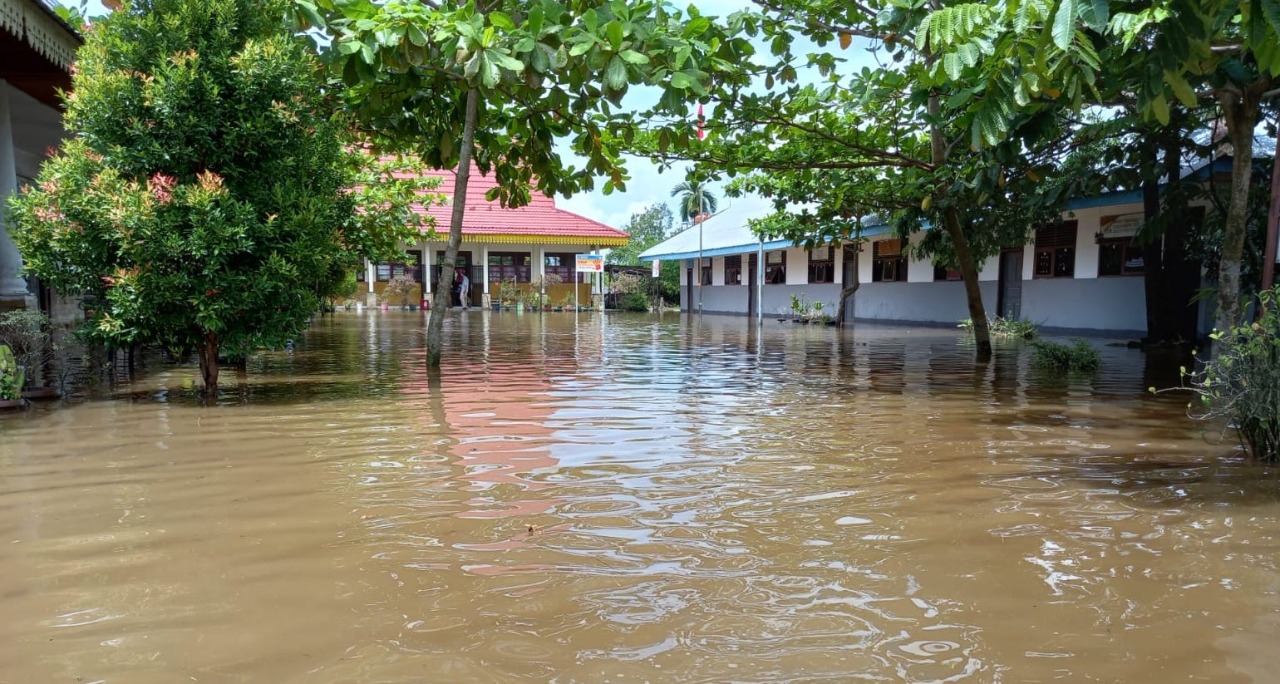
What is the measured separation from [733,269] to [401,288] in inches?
480

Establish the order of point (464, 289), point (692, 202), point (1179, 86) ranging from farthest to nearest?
point (692, 202)
point (464, 289)
point (1179, 86)

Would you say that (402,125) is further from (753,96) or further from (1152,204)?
(1152,204)

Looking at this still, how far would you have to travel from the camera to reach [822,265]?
2456 cm

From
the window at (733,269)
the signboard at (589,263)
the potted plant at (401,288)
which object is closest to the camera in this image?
the signboard at (589,263)

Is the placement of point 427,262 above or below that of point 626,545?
above

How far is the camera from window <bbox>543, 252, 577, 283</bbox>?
1174 inches

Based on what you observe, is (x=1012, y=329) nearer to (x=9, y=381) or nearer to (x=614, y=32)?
(x=614, y=32)

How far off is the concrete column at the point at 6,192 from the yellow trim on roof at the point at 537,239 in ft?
60.3

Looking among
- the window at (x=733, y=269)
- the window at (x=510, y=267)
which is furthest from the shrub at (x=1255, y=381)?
the window at (x=510, y=267)

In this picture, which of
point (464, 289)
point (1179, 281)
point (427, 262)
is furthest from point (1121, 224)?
point (464, 289)

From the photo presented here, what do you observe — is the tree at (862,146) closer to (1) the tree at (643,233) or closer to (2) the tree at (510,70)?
(2) the tree at (510,70)

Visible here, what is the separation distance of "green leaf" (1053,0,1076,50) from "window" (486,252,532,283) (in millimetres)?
27258

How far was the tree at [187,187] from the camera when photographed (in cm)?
585

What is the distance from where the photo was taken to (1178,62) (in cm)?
354
